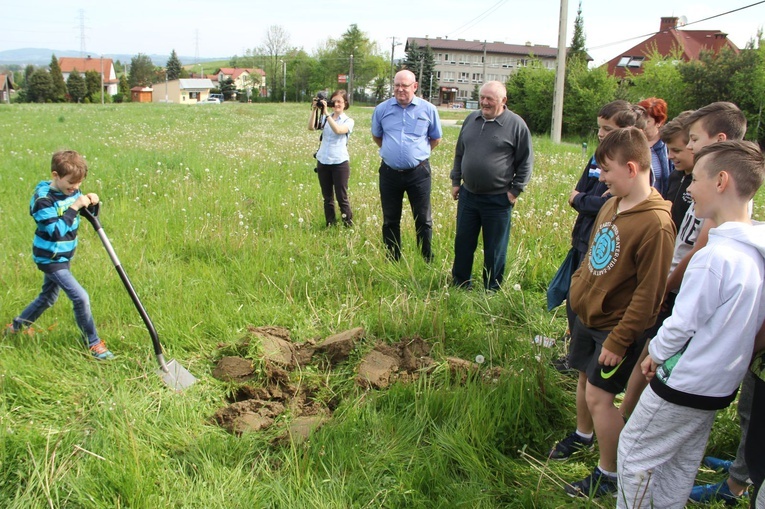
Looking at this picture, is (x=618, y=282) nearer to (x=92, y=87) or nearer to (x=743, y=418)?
(x=743, y=418)

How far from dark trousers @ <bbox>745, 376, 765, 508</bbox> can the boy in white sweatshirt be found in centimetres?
7

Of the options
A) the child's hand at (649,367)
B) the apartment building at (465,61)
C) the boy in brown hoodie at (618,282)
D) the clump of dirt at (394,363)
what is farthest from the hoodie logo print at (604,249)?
the apartment building at (465,61)

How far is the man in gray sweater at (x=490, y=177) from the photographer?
496 centimetres

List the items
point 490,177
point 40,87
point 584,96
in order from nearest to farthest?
point 490,177, point 584,96, point 40,87

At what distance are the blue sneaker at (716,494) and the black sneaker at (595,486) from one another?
0.37 m

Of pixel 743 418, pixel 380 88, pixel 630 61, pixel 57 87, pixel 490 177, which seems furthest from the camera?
pixel 380 88

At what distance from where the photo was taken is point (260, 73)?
11100 centimetres

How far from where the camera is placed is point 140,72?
4574 inches

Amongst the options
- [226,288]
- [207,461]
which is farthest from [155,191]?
[207,461]

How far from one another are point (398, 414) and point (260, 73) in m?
116

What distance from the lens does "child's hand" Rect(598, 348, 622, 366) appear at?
2.51 metres

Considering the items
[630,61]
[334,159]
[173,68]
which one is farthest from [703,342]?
[173,68]

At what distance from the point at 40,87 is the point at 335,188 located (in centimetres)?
8618

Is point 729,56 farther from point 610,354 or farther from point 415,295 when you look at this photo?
point 610,354
